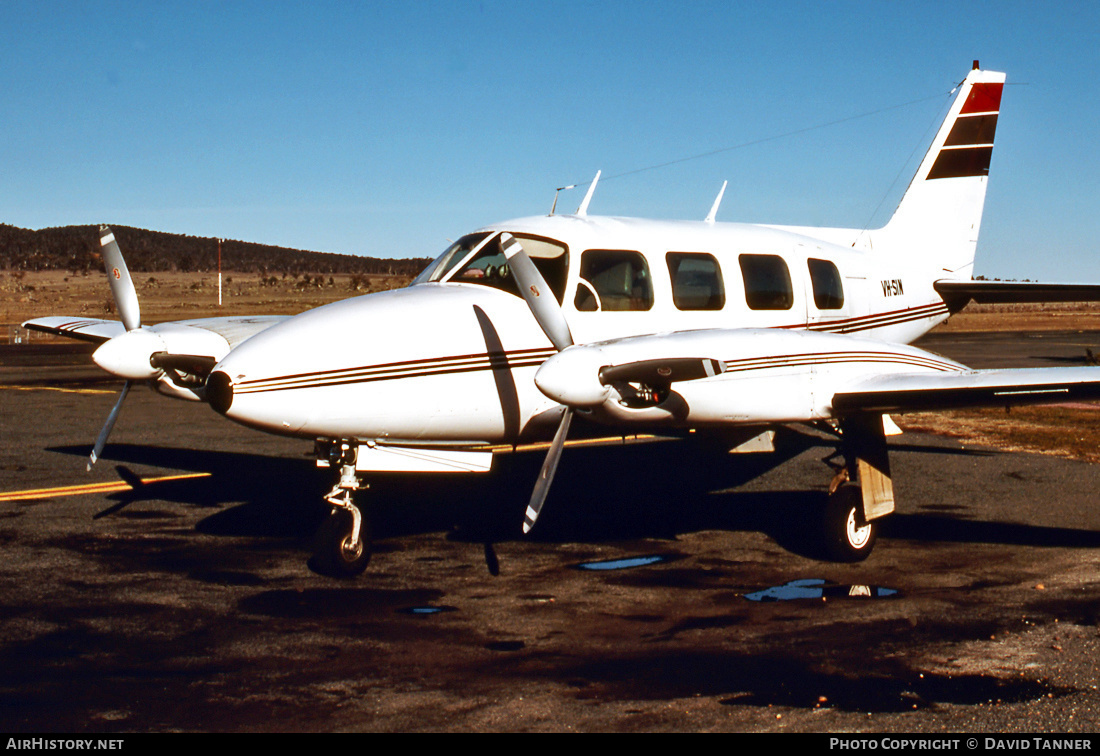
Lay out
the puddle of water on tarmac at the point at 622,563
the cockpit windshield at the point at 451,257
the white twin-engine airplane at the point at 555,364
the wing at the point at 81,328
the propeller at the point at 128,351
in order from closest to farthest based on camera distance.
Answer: the white twin-engine airplane at the point at 555,364, the propeller at the point at 128,351, the puddle of water on tarmac at the point at 622,563, the cockpit windshield at the point at 451,257, the wing at the point at 81,328

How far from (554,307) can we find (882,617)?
3.59 metres

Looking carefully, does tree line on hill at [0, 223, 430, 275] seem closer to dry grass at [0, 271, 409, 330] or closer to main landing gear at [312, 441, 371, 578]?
dry grass at [0, 271, 409, 330]

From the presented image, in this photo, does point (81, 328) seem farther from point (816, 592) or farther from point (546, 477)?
point (816, 592)

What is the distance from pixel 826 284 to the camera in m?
11.6

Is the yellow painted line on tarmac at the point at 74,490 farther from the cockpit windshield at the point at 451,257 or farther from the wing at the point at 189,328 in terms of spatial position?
the cockpit windshield at the point at 451,257

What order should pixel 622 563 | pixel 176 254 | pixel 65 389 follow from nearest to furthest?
1. pixel 622 563
2. pixel 65 389
3. pixel 176 254

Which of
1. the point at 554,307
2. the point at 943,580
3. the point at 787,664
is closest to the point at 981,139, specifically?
the point at 943,580

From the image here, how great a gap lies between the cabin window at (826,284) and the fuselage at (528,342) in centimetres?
34

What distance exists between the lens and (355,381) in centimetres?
808

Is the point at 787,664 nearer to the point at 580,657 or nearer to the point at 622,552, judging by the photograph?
the point at 580,657

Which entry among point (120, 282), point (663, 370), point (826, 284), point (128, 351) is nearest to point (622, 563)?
point (663, 370)

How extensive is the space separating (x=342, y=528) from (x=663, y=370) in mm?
3206

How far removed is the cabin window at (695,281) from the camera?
10.1 m

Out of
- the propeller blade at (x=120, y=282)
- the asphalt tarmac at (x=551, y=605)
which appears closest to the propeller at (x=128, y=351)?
the propeller blade at (x=120, y=282)
